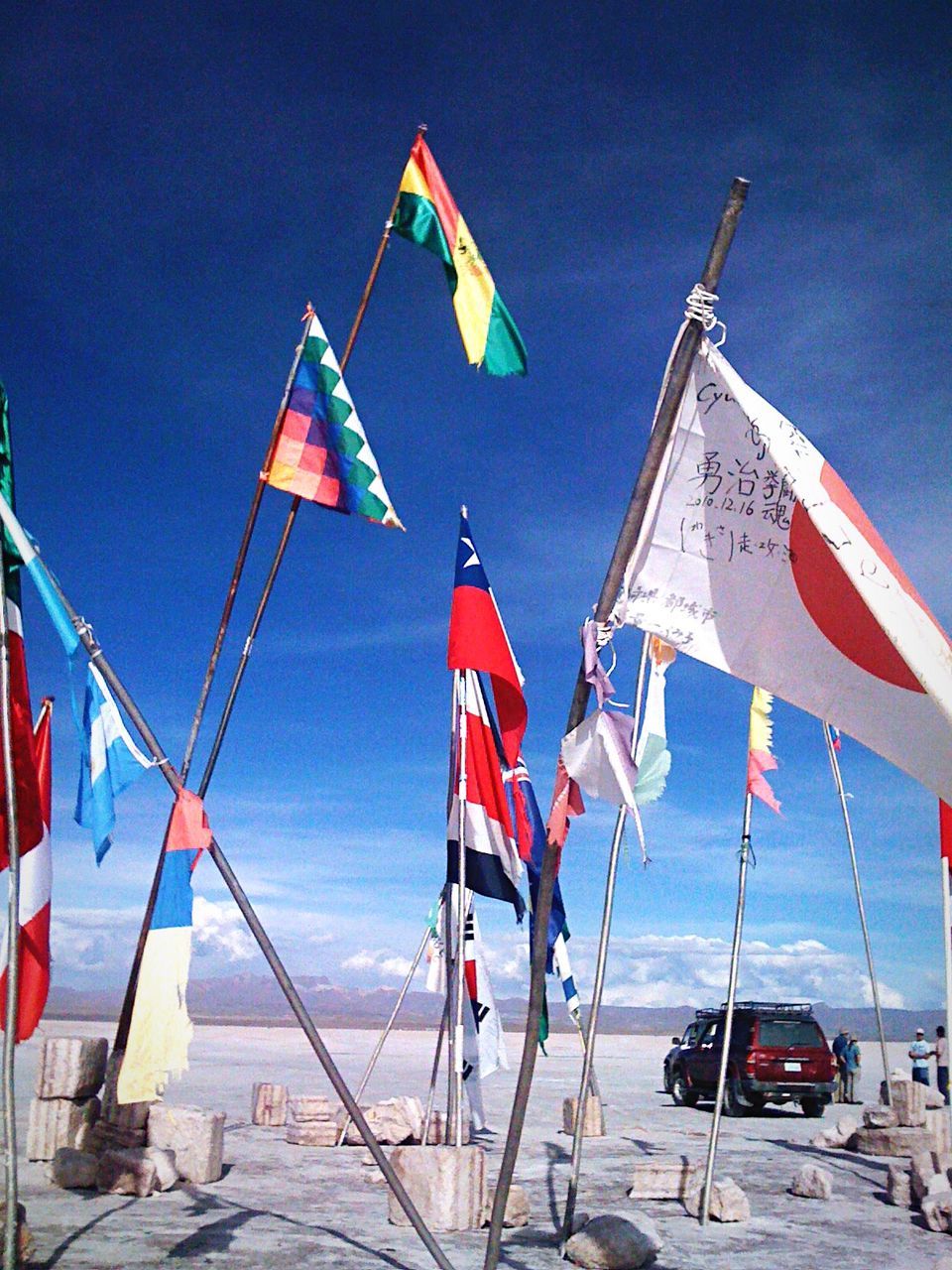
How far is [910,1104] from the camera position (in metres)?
14.7

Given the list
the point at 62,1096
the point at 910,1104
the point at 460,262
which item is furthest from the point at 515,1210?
the point at 460,262

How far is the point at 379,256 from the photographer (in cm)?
920

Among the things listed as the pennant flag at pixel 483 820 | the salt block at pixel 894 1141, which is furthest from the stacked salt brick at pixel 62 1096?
the salt block at pixel 894 1141

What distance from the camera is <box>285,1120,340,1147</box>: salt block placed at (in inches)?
545

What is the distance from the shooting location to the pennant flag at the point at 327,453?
874cm

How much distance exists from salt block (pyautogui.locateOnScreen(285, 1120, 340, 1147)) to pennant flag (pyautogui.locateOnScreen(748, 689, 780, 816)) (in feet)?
22.6

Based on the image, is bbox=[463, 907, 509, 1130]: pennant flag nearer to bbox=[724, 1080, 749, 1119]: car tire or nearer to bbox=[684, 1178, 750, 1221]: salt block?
bbox=[684, 1178, 750, 1221]: salt block

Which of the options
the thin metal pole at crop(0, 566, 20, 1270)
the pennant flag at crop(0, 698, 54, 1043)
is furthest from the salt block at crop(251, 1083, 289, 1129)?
the thin metal pole at crop(0, 566, 20, 1270)

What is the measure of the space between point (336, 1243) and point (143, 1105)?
3193mm

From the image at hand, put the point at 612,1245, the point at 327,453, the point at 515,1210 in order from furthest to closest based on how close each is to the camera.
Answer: the point at 515,1210
the point at 327,453
the point at 612,1245

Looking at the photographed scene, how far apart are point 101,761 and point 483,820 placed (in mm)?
3199

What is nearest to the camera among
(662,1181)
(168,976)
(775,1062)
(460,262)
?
(168,976)

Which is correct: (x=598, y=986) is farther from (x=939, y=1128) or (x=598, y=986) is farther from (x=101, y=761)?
(x=939, y=1128)

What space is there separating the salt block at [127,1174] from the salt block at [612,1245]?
3969mm
